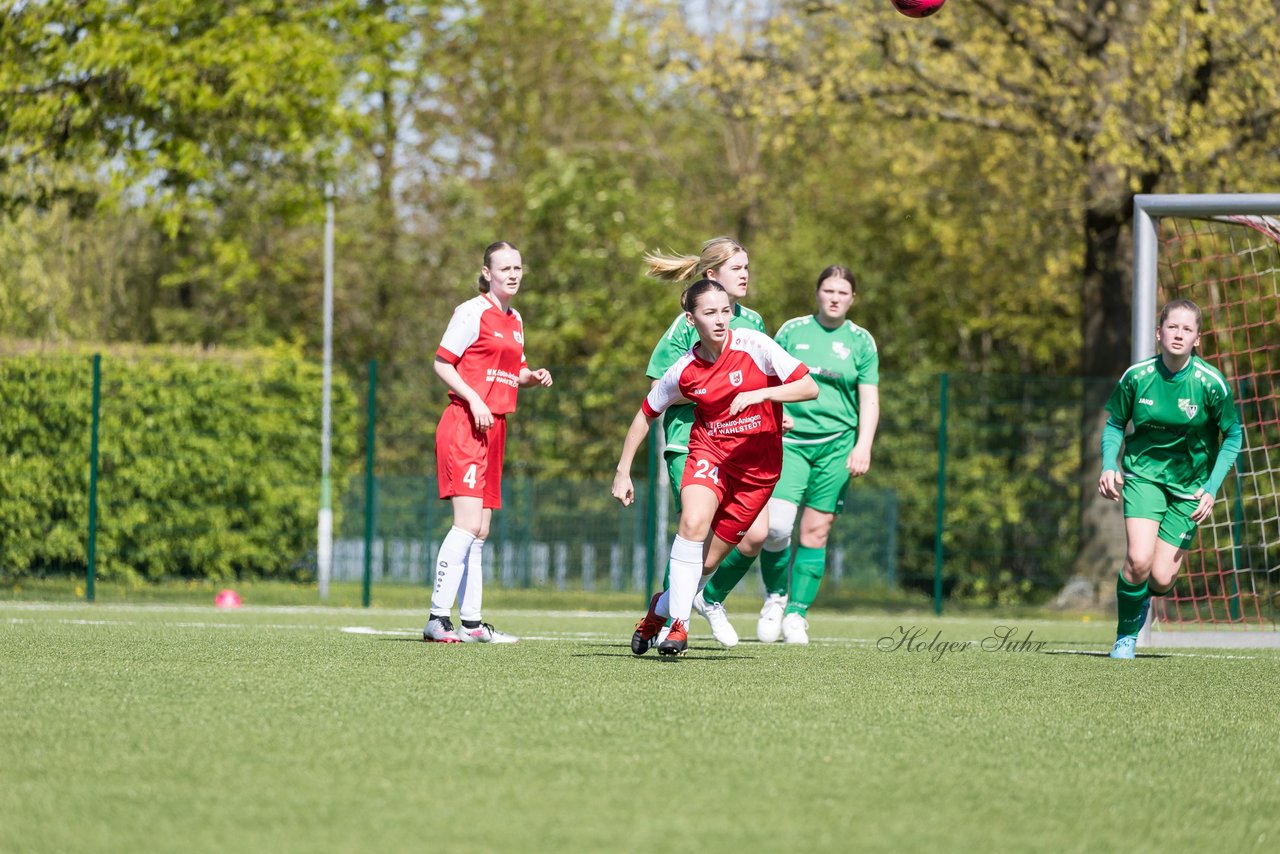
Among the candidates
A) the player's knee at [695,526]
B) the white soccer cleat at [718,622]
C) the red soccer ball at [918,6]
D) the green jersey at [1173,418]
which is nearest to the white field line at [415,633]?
the white soccer cleat at [718,622]

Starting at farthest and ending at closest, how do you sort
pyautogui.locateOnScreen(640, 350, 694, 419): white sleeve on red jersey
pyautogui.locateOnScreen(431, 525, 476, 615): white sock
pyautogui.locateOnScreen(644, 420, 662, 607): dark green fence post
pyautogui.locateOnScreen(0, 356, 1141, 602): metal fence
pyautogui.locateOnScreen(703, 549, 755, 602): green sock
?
pyautogui.locateOnScreen(0, 356, 1141, 602): metal fence < pyautogui.locateOnScreen(644, 420, 662, 607): dark green fence post < pyautogui.locateOnScreen(703, 549, 755, 602): green sock < pyautogui.locateOnScreen(431, 525, 476, 615): white sock < pyautogui.locateOnScreen(640, 350, 694, 419): white sleeve on red jersey

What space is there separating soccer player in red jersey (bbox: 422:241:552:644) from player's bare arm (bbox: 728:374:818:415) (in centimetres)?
138

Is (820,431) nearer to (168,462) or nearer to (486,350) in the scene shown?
(486,350)

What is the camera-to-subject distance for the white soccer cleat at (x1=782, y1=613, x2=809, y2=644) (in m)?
8.45

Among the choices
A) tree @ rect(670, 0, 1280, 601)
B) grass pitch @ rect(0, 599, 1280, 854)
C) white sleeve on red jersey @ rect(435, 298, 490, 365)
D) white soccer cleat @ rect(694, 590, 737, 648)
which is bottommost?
grass pitch @ rect(0, 599, 1280, 854)

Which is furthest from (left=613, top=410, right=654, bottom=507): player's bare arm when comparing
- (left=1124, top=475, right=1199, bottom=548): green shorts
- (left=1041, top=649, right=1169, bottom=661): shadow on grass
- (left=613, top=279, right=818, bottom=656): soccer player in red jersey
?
(left=1041, top=649, right=1169, bottom=661): shadow on grass

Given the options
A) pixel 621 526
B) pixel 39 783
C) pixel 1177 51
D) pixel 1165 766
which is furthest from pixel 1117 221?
pixel 39 783

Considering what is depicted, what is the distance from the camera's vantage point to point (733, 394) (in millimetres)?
6805

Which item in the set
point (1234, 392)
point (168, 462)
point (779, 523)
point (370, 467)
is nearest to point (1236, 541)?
point (1234, 392)

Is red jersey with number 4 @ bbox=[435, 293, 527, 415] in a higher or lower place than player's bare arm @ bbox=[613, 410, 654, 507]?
higher

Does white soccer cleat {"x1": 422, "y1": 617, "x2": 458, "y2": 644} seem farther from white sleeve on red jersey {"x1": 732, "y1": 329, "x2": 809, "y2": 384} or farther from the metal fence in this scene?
the metal fence

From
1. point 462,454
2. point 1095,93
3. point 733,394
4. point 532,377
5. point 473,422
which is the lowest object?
point 462,454

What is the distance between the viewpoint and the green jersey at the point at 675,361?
777 centimetres

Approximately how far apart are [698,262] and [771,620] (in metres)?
2.03
